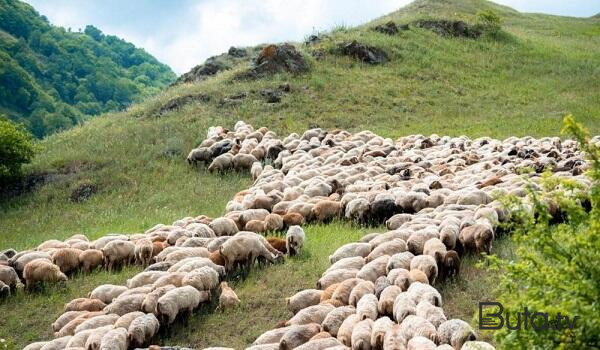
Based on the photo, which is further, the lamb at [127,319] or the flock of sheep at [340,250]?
the lamb at [127,319]

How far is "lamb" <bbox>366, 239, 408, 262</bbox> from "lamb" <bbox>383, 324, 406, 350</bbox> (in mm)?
2782

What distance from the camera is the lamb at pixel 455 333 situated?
6.29 meters

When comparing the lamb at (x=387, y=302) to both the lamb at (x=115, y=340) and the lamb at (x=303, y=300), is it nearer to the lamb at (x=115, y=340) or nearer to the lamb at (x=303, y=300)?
the lamb at (x=303, y=300)

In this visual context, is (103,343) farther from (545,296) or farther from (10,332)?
(545,296)

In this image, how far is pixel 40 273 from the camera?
10680 millimetres

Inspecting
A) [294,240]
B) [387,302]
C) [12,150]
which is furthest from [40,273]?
[12,150]

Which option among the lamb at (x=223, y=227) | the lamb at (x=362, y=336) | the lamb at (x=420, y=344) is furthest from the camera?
the lamb at (x=223, y=227)

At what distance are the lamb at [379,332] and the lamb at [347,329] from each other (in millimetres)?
348

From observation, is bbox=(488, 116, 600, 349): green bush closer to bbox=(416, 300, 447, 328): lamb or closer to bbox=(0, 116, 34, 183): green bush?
bbox=(416, 300, 447, 328): lamb

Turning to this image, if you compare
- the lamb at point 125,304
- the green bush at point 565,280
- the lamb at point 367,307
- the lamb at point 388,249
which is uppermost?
the green bush at point 565,280

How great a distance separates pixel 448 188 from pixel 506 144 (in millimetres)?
5336

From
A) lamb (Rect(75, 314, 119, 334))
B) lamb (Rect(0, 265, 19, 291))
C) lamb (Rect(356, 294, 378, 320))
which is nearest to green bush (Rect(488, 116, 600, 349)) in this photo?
lamb (Rect(356, 294, 378, 320))

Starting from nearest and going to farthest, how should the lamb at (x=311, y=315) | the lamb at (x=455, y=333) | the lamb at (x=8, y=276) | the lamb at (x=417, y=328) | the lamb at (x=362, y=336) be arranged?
the lamb at (x=455, y=333)
the lamb at (x=417, y=328)
the lamb at (x=362, y=336)
the lamb at (x=311, y=315)
the lamb at (x=8, y=276)

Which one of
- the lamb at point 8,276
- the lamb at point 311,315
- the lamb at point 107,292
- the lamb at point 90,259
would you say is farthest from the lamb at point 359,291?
the lamb at point 8,276
